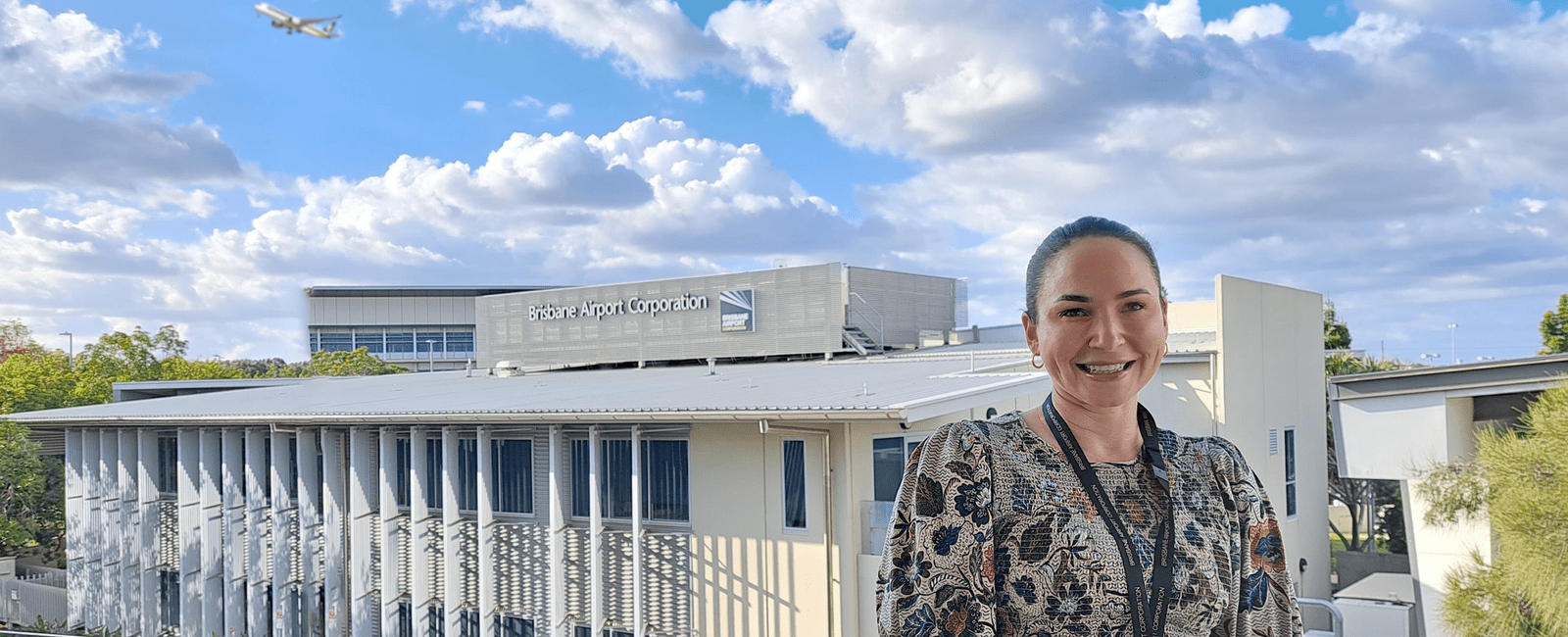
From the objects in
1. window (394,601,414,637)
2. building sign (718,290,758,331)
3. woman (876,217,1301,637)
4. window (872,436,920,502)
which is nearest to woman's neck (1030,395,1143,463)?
woman (876,217,1301,637)

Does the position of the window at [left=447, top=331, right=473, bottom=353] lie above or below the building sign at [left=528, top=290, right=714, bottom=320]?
above

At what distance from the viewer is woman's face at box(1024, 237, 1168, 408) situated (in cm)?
211

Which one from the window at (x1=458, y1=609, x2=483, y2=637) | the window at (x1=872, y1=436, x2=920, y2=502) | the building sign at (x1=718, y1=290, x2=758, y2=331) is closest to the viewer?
the window at (x1=872, y1=436, x2=920, y2=502)

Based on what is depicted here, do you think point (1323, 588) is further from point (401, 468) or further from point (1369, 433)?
point (401, 468)

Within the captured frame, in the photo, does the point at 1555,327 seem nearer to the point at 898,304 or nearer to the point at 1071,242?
the point at 898,304

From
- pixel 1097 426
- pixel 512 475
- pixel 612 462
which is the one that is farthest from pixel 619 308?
pixel 1097 426

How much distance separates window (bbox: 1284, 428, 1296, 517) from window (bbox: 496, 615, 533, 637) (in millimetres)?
12450

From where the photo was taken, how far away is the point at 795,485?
13.6 meters

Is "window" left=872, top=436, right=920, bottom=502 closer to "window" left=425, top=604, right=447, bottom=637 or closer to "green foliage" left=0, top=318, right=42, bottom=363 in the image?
"window" left=425, top=604, right=447, bottom=637

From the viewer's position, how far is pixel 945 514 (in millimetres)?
2020

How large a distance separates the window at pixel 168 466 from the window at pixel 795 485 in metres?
14.8

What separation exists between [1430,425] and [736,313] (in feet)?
41.7

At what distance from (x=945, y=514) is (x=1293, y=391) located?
20391mm

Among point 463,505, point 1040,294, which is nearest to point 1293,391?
point 463,505
